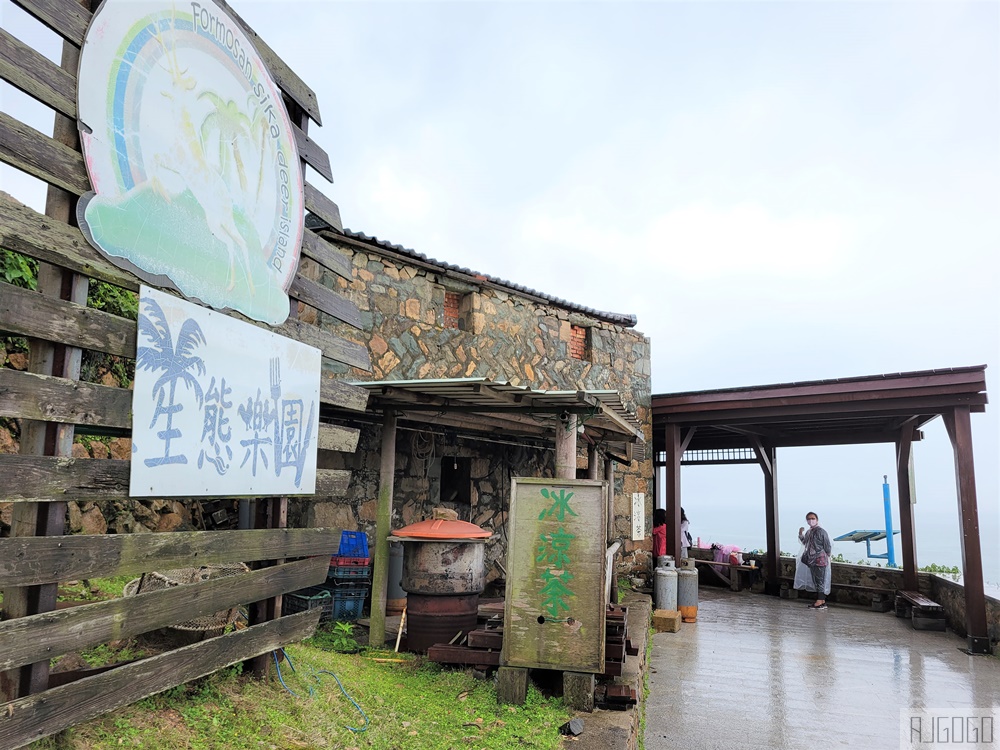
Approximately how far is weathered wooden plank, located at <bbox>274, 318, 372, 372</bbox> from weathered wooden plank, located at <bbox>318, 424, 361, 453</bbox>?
0.57 m

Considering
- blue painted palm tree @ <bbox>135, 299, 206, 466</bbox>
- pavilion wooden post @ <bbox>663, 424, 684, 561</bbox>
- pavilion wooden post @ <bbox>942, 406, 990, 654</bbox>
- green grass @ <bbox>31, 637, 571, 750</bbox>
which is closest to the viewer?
blue painted palm tree @ <bbox>135, 299, 206, 466</bbox>

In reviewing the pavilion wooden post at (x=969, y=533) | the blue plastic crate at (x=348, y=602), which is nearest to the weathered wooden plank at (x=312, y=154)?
the blue plastic crate at (x=348, y=602)

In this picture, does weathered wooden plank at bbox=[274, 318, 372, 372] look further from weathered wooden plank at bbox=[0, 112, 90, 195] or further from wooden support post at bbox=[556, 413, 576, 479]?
wooden support post at bbox=[556, 413, 576, 479]

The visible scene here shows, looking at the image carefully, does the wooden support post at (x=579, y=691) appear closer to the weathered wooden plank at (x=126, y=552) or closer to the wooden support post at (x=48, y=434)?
the weathered wooden plank at (x=126, y=552)

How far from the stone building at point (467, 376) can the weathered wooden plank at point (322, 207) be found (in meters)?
1.75

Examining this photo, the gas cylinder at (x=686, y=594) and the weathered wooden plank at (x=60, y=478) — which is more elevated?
the weathered wooden plank at (x=60, y=478)

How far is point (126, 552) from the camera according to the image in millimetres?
3236

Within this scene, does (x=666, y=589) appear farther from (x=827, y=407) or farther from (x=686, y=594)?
(x=827, y=407)

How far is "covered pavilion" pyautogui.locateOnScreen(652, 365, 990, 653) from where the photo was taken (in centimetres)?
972

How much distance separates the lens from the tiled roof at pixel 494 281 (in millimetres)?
8772

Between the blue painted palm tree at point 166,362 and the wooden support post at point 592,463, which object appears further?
the wooden support post at point 592,463

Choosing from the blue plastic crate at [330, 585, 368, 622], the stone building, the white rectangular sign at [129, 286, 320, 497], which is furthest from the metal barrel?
the white rectangular sign at [129, 286, 320, 497]

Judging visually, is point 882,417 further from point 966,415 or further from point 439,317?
point 439,317

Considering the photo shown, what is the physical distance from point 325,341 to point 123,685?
249cm
